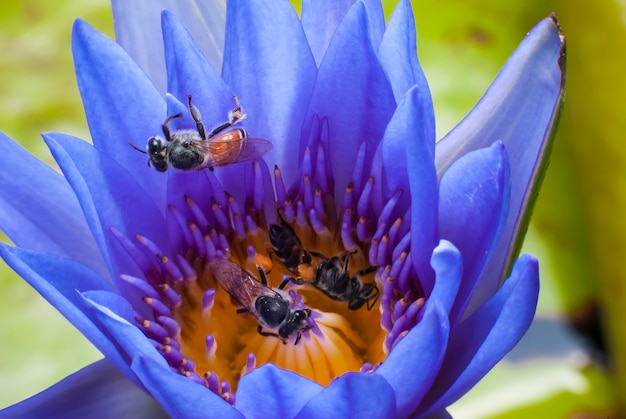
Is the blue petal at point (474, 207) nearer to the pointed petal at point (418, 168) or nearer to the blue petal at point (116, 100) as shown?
the pointed petal at point (418, 168)

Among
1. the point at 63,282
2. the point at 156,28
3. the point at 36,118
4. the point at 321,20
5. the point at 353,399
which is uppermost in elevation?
the point at 36,118

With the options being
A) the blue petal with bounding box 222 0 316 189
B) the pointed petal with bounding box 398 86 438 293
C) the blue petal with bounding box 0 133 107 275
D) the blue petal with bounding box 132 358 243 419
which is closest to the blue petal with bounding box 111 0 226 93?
the blue petal with bounding box 222 0 316 189

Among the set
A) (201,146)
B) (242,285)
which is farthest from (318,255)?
(201,146)

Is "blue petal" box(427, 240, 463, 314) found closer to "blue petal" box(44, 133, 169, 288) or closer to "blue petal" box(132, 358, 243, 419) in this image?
"blue petal" box(132, 358, 243, 419)

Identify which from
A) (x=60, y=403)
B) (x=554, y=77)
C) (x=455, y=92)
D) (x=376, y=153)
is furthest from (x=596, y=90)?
(x=60, y=403)

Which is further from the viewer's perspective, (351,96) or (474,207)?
(351,96)

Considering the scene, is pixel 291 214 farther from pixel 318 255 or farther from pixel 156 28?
pixel 156 28

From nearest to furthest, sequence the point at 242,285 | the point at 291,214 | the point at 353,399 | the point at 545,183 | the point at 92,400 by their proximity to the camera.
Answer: the point at 353,399
the point at 92,400
the point at 242,285
the point at 291,214
the point at 545,183

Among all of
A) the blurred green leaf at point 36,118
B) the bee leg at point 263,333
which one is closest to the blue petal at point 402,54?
the bee leg at point 263,333
